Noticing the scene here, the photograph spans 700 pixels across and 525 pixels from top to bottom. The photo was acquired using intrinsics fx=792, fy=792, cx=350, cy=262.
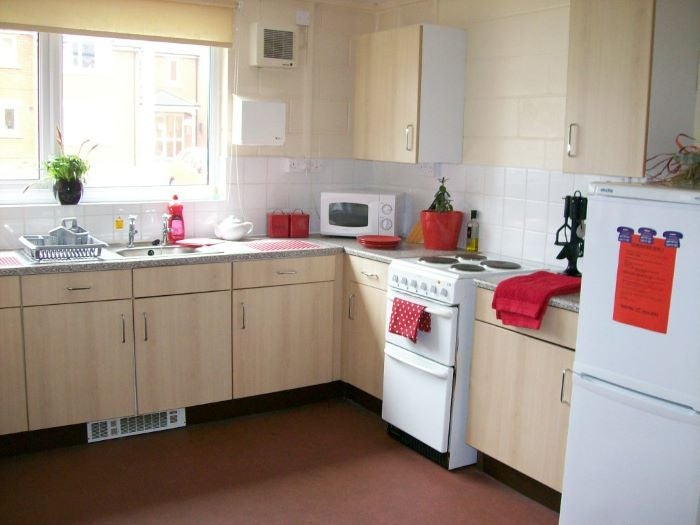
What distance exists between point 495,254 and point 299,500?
1.75 metres

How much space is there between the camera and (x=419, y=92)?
4.34 meters

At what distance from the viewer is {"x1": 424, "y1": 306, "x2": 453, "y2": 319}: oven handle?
3.61 m

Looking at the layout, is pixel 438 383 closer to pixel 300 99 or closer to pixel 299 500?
pixel 299 500

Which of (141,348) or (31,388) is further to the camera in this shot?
(141,348)

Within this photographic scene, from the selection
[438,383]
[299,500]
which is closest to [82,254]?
[299,500]

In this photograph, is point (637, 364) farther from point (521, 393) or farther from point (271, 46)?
point (271, 46)

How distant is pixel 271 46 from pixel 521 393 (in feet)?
8.32

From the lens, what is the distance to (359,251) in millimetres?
4402

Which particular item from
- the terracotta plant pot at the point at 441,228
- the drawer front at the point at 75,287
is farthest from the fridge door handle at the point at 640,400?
the drawer front at the point at 75,287

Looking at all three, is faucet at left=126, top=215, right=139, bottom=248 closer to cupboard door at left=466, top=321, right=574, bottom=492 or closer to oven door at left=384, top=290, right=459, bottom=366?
oven door at left=384, top=290, right=459, bottom=366

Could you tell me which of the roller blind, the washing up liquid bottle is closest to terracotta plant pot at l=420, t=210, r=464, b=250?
the washing up liquid bottle

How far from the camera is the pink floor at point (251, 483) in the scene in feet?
10.9

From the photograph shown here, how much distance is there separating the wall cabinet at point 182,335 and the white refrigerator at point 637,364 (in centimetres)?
196

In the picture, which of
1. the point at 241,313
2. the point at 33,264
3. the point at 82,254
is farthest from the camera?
the point at 241,313
